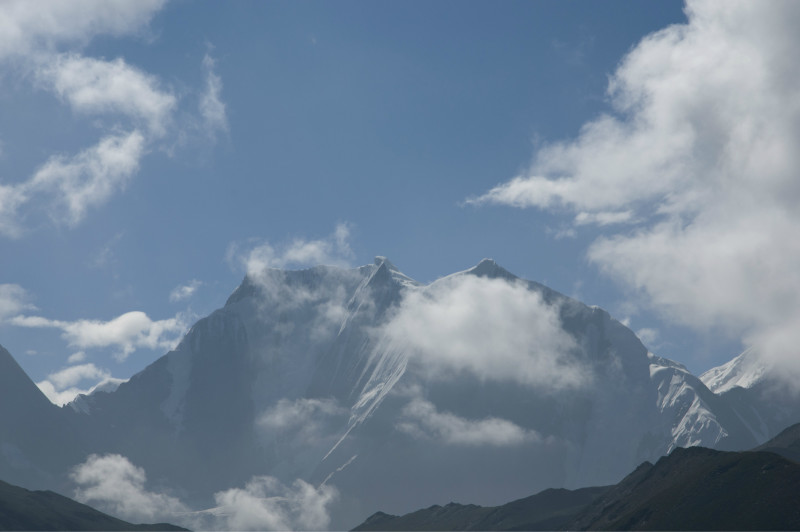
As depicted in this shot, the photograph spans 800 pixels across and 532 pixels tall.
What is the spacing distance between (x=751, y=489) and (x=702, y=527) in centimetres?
1489

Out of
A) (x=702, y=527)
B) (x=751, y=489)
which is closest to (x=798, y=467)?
(x=751, y=489)

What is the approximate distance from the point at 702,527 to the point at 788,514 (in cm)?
1933

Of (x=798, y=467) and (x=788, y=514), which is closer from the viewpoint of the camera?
(x=788, y=514)

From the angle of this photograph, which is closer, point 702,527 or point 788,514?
point 788,514

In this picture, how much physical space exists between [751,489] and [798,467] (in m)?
10.6

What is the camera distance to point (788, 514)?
17688 cm

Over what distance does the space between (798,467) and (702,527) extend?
2411cm

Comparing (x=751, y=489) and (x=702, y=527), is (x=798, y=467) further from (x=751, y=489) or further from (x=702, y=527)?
(x=702, y=527)

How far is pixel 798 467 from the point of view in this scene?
194 meters

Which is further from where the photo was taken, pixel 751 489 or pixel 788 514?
pixel 751 489

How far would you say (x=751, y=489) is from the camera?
196375 millimetres

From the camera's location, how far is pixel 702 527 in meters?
191
